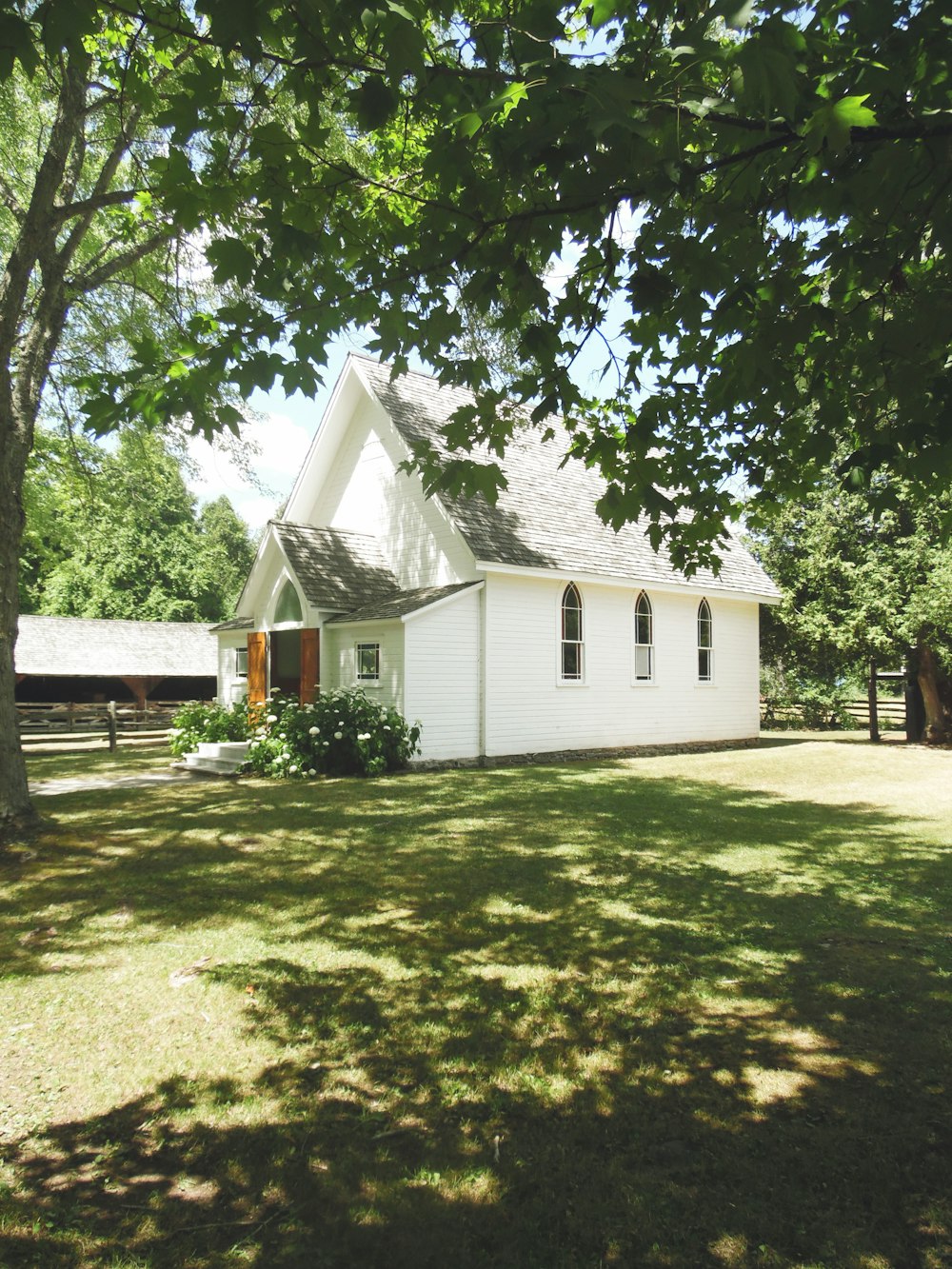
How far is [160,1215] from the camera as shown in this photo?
9.84 feet

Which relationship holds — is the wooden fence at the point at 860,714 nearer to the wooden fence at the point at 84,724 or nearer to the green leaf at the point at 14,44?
the wooden fence at the point at 84,724

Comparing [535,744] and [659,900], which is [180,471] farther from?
[659,900]

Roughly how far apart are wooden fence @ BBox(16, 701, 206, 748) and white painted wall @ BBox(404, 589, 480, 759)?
13.4 metres

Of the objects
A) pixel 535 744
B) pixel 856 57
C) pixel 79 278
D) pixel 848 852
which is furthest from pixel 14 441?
pixel 535 744

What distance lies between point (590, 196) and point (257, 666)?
16062mm

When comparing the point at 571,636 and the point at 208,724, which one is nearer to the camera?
the point at 208,724

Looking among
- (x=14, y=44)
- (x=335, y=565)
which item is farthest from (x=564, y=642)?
(x=14, y=44)

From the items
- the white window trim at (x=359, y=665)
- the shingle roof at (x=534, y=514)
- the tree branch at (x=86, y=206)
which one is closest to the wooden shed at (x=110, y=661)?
the shingle roof at (x=534, y=514)

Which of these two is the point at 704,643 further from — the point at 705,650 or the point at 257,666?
the point at 257,666

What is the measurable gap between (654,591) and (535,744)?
18.7 feet

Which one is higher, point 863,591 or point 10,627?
point 863,591

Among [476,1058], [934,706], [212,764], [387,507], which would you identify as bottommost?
[476,1058]

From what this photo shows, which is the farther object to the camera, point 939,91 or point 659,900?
point 659,900

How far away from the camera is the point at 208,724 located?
1822 cm
